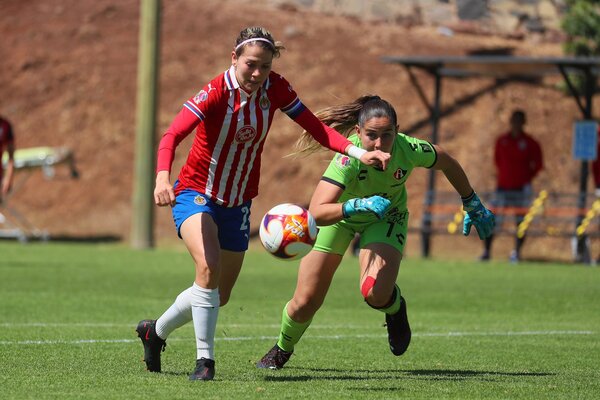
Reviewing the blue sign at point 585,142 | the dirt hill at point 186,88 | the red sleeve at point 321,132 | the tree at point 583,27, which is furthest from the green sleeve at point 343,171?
the tree at point 583,27

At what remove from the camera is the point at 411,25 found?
98.3 ft

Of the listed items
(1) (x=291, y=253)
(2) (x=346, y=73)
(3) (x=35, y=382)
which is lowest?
(3) (x=35, y=382)

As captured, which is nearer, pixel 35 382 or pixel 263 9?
pixel 35 382

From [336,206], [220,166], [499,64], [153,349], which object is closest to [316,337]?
[153,349]

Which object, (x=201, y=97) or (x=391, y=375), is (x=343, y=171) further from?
(x=391, y=375)

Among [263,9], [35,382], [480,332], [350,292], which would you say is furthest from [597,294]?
[263,9]

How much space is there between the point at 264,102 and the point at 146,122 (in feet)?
50.3

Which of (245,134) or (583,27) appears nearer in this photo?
(245,134)

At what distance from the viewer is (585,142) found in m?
20.2

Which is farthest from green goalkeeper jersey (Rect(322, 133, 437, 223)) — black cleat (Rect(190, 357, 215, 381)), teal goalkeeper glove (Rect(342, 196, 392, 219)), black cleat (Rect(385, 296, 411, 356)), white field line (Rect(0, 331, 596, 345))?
white field line (Rect(0, 331, 596, 345))

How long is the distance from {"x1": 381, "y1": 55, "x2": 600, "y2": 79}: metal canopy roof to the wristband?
41.0 feet

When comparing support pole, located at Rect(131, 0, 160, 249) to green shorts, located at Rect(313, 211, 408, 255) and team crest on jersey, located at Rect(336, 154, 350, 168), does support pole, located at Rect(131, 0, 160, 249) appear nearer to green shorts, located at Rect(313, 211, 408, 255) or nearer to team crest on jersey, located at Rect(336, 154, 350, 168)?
green shorts, located at Rect(313, 211, 408, 255)

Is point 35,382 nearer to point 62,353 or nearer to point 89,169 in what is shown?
point 62,353

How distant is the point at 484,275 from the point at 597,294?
2936mm
